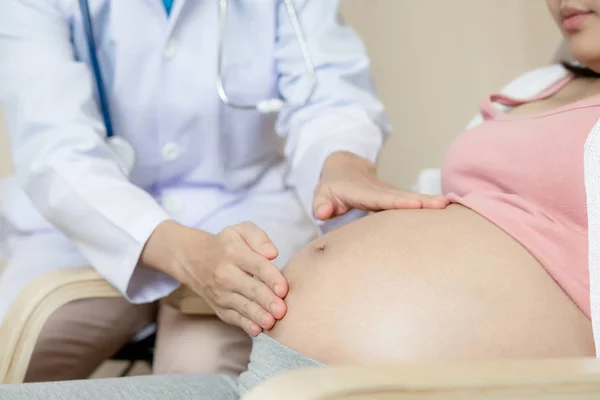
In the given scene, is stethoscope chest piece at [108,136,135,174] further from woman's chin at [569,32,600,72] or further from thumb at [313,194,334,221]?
woman's chin at [569,32,600,72]

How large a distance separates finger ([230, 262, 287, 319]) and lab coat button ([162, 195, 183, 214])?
351mm

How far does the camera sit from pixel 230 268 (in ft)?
2.52

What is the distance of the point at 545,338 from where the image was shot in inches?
25.4

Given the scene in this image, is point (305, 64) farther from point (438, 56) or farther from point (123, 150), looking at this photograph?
point (438, 56)

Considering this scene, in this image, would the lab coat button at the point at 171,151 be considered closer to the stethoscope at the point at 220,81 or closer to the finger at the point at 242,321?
the stethoscope at the point at 220,81

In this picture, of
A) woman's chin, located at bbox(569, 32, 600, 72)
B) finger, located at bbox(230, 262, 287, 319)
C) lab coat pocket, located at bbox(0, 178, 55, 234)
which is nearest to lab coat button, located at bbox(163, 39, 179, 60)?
lab coat pocket, located at bbox(0, 178, 55, 234)

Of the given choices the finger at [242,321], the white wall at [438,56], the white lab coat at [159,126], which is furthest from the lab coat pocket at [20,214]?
the white wall at [438,56]

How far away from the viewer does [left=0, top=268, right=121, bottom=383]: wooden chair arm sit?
89cm

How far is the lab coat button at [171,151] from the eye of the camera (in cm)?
106

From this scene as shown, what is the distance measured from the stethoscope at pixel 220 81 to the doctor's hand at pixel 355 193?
13 centimetres

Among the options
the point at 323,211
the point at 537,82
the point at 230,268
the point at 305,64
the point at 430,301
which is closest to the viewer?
the point at 430,301

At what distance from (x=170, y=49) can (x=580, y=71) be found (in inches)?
23.9

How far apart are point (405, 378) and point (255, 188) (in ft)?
2.65

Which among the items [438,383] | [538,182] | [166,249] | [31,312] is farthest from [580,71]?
[31,312]
